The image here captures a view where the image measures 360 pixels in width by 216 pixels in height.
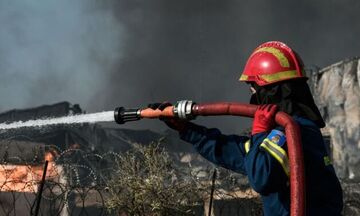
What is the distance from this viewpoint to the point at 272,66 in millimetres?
3139

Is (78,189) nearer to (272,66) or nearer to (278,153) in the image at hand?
(272,66)

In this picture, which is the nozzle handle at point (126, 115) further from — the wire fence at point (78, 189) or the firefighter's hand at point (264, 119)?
the wire fence at point (78, 189)

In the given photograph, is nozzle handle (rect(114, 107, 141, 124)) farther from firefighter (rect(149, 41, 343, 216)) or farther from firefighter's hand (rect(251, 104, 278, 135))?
firefighter's hand (rect(251, 104, 278, 135))

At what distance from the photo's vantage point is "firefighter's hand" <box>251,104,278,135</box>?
9.34ft

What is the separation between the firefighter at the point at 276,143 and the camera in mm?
2729

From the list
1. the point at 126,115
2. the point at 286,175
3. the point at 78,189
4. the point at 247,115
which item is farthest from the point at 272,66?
the point at 78,189

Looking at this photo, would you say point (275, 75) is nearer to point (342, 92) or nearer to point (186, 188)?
point (186, 188)

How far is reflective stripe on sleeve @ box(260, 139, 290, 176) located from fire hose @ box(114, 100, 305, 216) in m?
0.04

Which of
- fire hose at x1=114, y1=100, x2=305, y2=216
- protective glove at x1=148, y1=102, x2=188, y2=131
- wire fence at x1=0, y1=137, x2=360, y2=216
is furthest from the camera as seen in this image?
wire fence at x1=0, y1=137, x2=360, y2=216

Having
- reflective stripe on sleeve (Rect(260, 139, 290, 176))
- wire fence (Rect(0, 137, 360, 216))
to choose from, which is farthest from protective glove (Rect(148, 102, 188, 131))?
wire fence (Rect(0, 137, 360, 216))

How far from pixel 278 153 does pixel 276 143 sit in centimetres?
6

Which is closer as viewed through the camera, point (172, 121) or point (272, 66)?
point (272, 66)

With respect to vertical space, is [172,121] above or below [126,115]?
below

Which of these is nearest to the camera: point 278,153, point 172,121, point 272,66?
point 278,153
